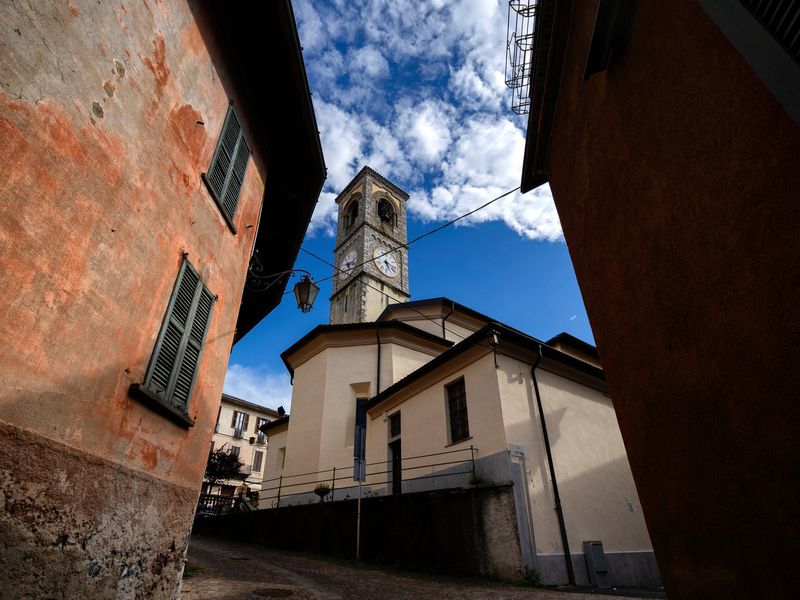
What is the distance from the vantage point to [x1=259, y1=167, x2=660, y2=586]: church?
10.2 m

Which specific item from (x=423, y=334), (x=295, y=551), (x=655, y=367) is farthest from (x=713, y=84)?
(x=423, y=334)

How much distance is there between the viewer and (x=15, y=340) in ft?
7.95

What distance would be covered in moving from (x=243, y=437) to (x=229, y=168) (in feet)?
115

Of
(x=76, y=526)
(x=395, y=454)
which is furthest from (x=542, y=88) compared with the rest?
(x=395, y=454)

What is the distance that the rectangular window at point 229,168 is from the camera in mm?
5325

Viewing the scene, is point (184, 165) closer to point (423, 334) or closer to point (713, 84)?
point (713, 84)

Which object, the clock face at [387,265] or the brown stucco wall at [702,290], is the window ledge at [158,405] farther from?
the clock face at [387,265]

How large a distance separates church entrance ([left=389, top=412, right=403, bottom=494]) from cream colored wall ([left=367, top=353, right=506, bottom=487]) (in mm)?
186

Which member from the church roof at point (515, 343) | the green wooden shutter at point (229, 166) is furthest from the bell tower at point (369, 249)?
the green wooden shutter at point (229, 166)

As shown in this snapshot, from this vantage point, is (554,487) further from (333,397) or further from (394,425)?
(333,397)

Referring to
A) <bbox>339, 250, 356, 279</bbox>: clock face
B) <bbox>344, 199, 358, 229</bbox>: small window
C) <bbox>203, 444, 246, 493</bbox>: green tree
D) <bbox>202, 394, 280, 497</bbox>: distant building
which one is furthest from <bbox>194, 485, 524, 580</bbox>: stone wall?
<bbox>344, 199, 358, 229</bbox>: small window

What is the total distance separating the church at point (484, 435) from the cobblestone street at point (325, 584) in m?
1.69

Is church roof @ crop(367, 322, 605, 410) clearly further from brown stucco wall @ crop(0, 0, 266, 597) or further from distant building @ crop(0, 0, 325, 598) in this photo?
brown stucco wall @ crop(0, 0, 266, 597)

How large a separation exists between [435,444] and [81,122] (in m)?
11.6
